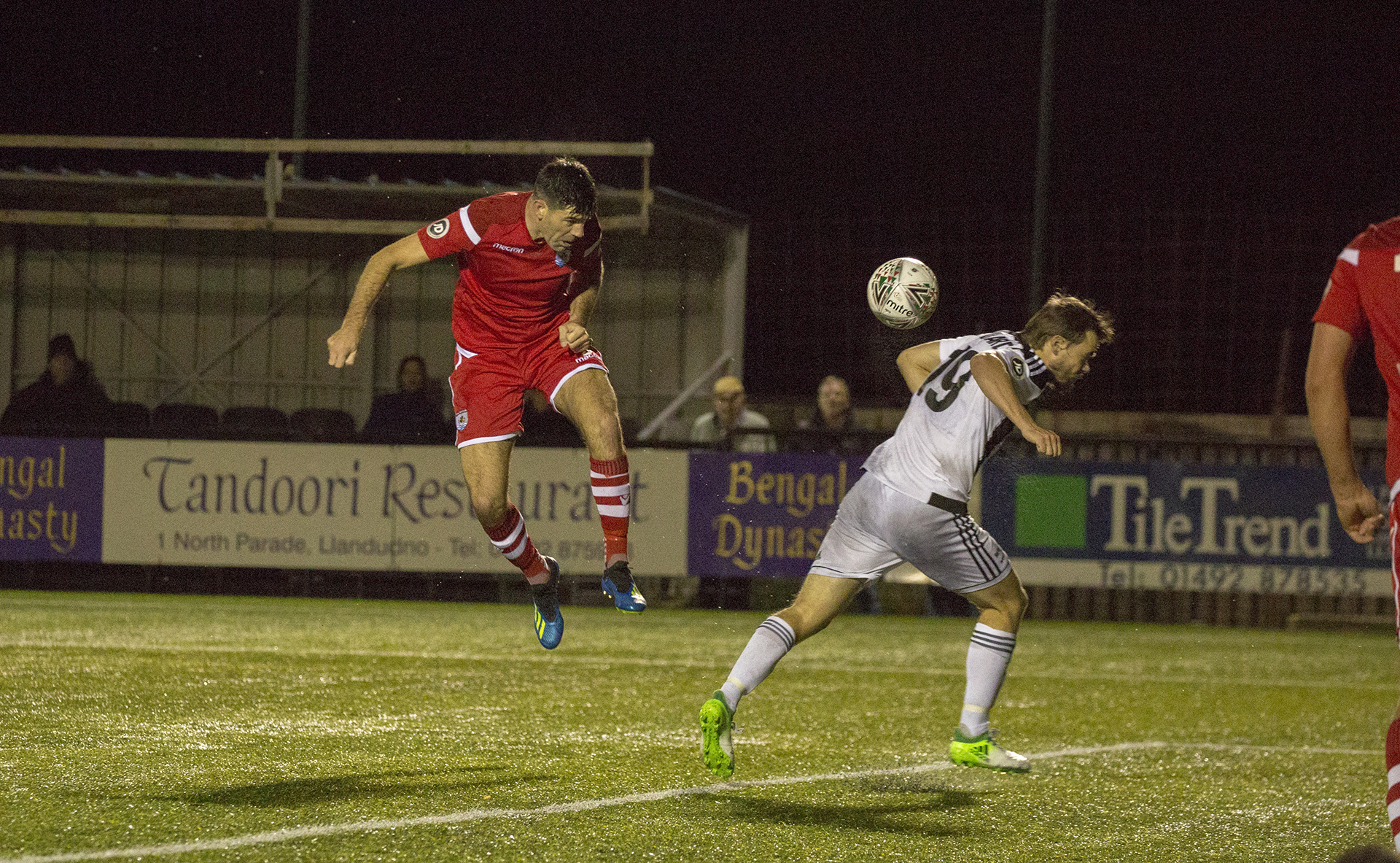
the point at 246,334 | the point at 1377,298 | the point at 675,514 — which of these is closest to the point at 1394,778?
the point at 1377,298

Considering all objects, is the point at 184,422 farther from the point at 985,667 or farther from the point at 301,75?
the point at 985,667

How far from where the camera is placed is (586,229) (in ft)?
18.4

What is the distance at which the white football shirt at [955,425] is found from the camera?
545 cm

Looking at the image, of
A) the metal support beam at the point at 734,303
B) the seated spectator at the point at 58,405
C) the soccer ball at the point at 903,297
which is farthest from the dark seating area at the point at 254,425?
the soccer ball at the point at 903,297

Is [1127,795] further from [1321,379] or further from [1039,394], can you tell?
[1321,379]

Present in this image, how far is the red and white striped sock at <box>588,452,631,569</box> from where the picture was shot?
6.03 m

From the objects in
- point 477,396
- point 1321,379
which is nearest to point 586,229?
point 477,396

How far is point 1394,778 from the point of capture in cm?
376

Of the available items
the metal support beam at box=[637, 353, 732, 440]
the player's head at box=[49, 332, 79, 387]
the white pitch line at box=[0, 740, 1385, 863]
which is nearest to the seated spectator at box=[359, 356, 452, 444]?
the metal support beam at box=[637, 353, 732, 440]

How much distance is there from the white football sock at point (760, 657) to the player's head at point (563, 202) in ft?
5.01

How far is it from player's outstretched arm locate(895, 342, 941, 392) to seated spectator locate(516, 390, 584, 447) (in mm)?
6998

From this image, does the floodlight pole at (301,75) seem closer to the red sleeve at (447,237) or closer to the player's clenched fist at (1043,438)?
the red sleeve at (447,237)

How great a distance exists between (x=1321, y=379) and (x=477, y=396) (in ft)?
11.0

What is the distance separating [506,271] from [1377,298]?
3.25 m
